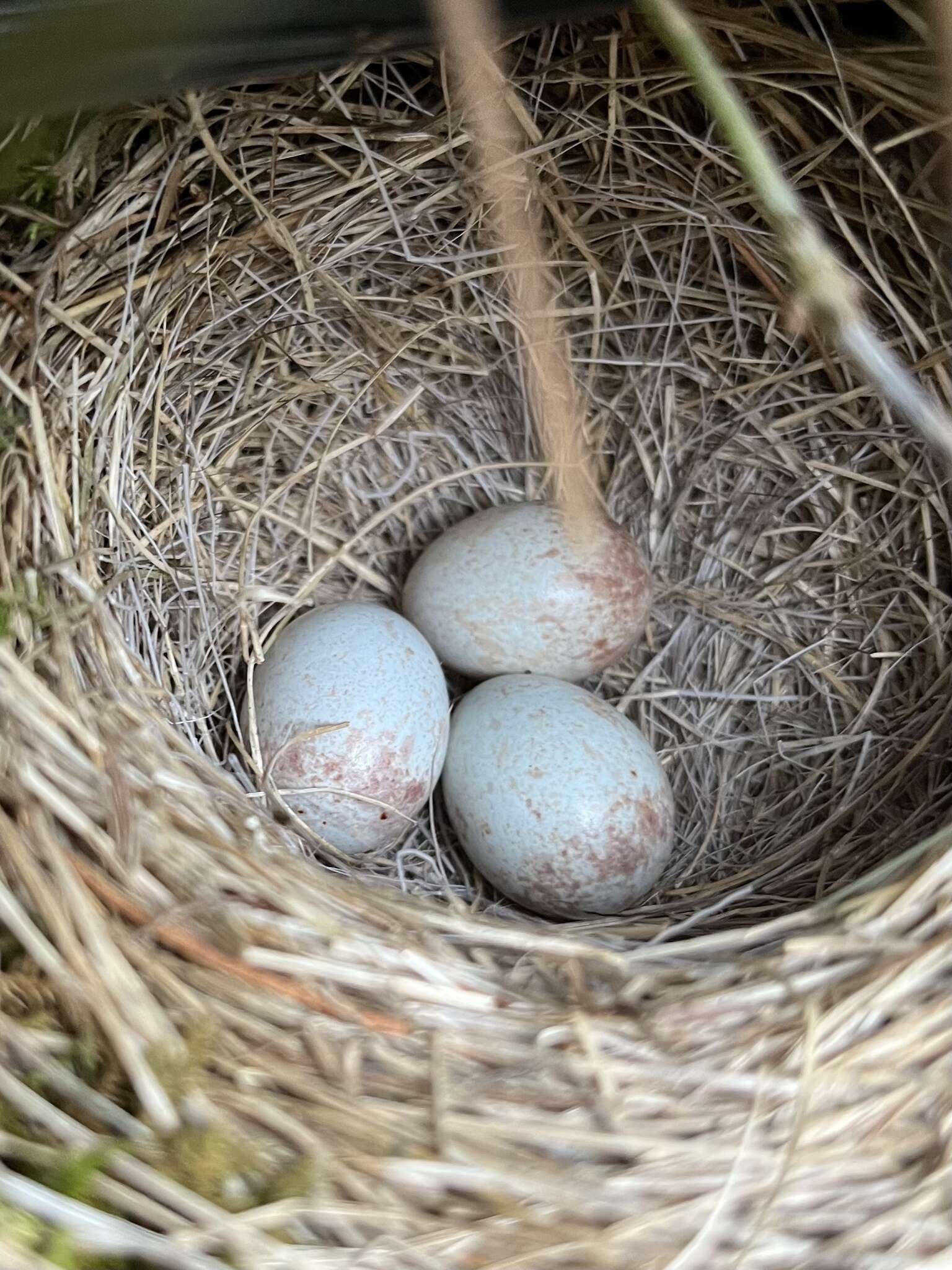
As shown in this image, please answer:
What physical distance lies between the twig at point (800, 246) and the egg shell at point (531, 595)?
0.62 meters

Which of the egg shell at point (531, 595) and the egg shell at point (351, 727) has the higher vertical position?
the egg shell at point (531, 595)

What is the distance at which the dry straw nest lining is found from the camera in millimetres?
561

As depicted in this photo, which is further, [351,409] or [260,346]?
[351,409]

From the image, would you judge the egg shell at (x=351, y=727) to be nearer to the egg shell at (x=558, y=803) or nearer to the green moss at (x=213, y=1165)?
the egg shell at (x=558, y=803)

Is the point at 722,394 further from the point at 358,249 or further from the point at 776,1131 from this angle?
the point at 776,1131

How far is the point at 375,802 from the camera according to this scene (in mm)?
1004

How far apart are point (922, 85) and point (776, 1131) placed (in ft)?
3.06

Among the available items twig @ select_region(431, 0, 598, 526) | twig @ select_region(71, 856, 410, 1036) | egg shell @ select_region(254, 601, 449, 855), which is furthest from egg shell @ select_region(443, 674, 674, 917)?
twig @ select_region(71, 856, 410, 1036)

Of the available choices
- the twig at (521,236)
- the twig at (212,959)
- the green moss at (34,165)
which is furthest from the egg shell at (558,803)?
the green moss at (34,165)

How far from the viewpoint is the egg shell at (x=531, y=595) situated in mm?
1131

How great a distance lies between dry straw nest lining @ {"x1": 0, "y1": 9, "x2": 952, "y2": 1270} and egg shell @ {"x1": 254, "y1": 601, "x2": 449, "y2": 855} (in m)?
0.05

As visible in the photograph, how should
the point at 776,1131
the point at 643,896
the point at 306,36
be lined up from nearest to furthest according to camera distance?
1. the point at 776,1131
2. the point at 306,36
3. the point at 643,896

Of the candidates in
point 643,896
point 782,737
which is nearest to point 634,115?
point 782,737

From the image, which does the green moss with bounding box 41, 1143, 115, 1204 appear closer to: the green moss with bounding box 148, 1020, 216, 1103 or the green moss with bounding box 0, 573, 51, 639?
the green moss with bounding box 148, 1020, 216, 1103
